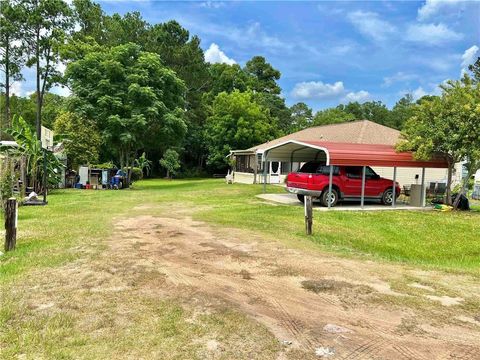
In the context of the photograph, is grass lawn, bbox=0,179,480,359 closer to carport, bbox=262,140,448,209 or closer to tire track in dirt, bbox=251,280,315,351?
tire track in dirt, bbox=251,280,315,351

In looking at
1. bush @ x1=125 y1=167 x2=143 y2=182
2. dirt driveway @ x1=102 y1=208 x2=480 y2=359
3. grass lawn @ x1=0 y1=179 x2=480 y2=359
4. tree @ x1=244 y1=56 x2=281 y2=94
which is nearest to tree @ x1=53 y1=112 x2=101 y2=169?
bush @ x1=125 y1=167 x2=143 y2=182

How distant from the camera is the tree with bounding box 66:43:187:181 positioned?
23.1 meters

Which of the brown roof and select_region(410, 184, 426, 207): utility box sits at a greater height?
the brown roof

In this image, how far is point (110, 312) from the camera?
4.29 m

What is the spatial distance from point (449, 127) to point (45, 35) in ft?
109

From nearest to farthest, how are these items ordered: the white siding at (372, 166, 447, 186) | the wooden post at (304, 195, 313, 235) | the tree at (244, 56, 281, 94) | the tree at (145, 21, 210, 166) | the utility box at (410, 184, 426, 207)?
1. the wooden post at (304, 195, 313, 235)
2. the utility box at (410, 184, 426, 207)
3. the white siding at (372, 166, 447, 186)
4. the tree at (145, 21, 210, 166)
5. the tree at (244, 56, 281, 94)

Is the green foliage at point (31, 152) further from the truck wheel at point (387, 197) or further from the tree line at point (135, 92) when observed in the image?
the truck wheel at point (387, 197)

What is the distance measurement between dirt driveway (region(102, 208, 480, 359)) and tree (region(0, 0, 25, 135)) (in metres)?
32.4

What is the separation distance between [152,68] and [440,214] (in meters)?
18.0

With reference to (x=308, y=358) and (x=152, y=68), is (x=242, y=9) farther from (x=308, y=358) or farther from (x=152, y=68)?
(x=152, y=68)

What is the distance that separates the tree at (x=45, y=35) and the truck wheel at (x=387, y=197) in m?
27.2

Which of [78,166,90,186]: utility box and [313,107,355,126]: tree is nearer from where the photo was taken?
[78,166,90,186]: utility box

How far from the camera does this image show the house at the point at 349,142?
23.2 metres

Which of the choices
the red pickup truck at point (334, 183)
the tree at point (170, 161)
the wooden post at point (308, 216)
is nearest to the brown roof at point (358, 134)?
the red pickup truck at point (334, 183)
